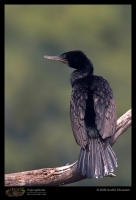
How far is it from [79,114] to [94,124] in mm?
315

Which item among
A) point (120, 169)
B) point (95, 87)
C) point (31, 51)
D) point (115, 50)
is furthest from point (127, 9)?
point (95, 87)

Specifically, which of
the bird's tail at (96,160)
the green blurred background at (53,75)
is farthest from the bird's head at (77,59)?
the green blurred background at (53,75)

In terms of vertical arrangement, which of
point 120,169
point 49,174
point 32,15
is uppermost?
point 32,15

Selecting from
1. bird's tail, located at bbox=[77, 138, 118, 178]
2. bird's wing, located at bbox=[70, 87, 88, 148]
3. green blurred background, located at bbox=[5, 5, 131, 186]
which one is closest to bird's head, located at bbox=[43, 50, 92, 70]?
bird's wing, located at bbox=[70, 87, 88, 148]

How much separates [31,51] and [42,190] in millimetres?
30951

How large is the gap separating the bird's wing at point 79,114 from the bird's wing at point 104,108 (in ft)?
0.67

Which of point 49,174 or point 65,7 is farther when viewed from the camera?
point 65,7

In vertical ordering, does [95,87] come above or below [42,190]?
above

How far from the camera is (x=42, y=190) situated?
1028 cm

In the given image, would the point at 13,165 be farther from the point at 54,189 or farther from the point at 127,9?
the point at 54,189

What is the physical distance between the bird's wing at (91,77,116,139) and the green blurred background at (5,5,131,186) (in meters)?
16.9

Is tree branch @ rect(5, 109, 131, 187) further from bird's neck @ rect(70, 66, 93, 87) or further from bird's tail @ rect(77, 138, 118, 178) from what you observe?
bird's neck @ rect(70, 66, 93, 87)

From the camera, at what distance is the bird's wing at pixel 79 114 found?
34.8 feet

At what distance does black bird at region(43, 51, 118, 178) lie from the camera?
33.6 ft
